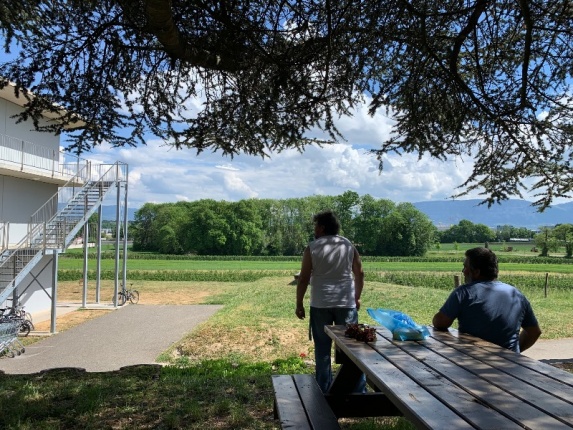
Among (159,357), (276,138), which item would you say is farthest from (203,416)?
(159,357)

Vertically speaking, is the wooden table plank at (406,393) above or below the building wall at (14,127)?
below

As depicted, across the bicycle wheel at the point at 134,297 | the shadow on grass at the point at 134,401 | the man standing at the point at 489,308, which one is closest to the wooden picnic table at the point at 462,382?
the man standing at the point at 489,308

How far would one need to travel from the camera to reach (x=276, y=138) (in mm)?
5844

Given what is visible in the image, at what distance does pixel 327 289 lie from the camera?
467 centimetres

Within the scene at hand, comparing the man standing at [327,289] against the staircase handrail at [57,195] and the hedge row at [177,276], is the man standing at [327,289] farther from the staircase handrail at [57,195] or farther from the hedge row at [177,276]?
the hedge row at [177,276]

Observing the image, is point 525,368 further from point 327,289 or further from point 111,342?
point 111,342

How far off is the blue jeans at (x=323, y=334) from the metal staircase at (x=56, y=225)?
13411 millimetres

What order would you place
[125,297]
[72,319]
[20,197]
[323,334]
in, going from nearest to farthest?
1. [323,334]
2. [20,197]
3. [72,319]
4. [125,297]

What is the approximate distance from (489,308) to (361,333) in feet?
2.87

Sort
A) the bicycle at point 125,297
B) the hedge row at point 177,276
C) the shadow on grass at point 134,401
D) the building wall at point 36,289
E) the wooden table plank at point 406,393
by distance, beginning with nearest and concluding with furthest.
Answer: the wooden table plank at point 406,393 → the shadow on grass at point 134,401 → the building wall at point 36,289 → the bicycle at point 125,297 → the hedge row at point 177,276

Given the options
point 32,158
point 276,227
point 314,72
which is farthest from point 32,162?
point 276,227

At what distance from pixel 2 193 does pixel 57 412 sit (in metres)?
16.3

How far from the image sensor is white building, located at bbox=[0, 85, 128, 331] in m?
16.9

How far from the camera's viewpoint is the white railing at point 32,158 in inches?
682
